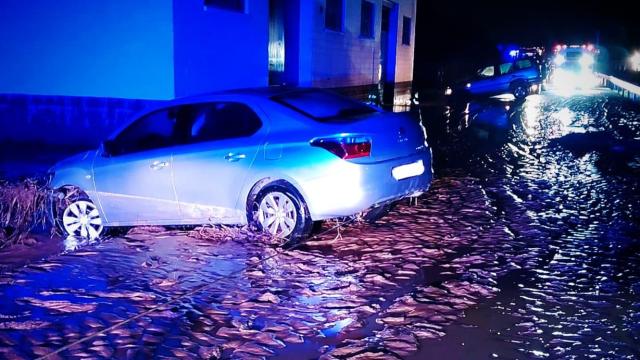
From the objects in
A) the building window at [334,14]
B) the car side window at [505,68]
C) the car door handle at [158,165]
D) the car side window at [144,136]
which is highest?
the building window at [334,14]

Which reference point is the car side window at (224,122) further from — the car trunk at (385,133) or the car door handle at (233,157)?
the car trunk at (385,133)

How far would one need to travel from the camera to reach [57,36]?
1424 cm

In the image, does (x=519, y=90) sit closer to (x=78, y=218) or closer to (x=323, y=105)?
(x=323, y=105)

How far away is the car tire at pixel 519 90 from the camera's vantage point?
92.3 feet

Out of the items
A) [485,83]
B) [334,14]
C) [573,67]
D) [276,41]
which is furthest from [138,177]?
[573,67]

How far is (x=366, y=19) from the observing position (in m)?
25.3

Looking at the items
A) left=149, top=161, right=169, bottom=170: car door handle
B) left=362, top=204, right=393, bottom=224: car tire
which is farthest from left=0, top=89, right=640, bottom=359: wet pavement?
Answer: left=149, top=161, right=169, bottom=170: car door handle

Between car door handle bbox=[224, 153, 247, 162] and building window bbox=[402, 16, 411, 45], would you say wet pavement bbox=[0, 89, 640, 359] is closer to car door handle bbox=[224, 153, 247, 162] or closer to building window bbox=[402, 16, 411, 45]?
car door handle bbox=[224, 153, 247, 162]

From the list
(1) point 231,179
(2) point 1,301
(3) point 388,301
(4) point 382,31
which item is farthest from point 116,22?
(4) point 382,31

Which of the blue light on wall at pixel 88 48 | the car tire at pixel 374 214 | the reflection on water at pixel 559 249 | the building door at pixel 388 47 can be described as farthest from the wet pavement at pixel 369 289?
the building door at pixel 388 47

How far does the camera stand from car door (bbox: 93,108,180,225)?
6.90 m

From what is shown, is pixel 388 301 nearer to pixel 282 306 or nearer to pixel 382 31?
pixel 282 306

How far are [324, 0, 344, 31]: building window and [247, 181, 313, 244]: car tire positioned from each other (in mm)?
15117

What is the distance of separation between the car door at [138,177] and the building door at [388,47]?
855 inches
